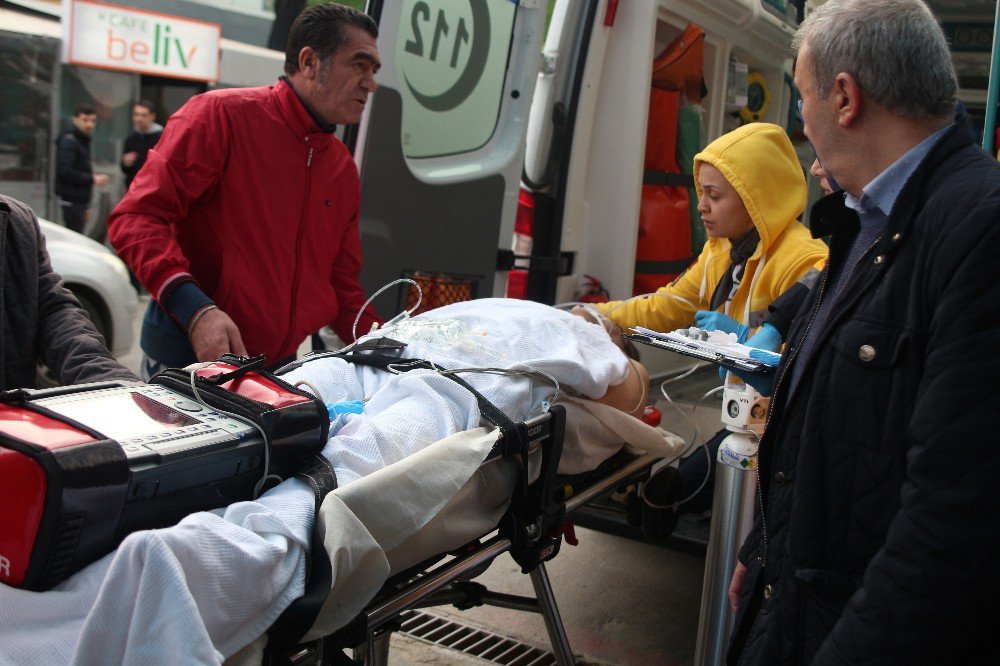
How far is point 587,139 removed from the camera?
12.3 feet

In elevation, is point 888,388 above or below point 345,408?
above

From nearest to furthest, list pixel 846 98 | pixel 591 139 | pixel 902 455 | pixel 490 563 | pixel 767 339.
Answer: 1. pixel 902 455
2. pixel 846 98
3. pixel 490 563
4. pixel 767 339
5. pixel 591 139

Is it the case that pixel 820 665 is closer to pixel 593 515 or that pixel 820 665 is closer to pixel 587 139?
pixel 593 515

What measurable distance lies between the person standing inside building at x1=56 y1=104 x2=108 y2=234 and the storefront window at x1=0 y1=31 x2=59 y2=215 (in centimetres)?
16

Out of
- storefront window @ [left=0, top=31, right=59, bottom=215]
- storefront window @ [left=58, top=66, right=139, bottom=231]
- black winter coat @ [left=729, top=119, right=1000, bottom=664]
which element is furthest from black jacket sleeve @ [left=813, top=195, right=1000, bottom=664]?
storefront window @ [left=58, top=66, right=139, bottom=231]

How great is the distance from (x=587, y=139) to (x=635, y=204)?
333 mm

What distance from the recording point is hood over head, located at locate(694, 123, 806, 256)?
268cm

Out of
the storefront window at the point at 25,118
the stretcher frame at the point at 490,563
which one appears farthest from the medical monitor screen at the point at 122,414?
the storefront window at the point at 25,118

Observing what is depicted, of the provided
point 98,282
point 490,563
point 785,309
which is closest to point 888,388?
point 490,563

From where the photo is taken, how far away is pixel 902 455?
1.21 m

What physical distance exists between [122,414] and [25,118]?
8.50m

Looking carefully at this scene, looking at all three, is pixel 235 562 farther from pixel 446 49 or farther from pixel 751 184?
pixel 446 49

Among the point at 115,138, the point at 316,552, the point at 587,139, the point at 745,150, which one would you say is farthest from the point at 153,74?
the point at 316,552

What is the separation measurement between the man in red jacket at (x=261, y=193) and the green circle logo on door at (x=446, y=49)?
0.51m
